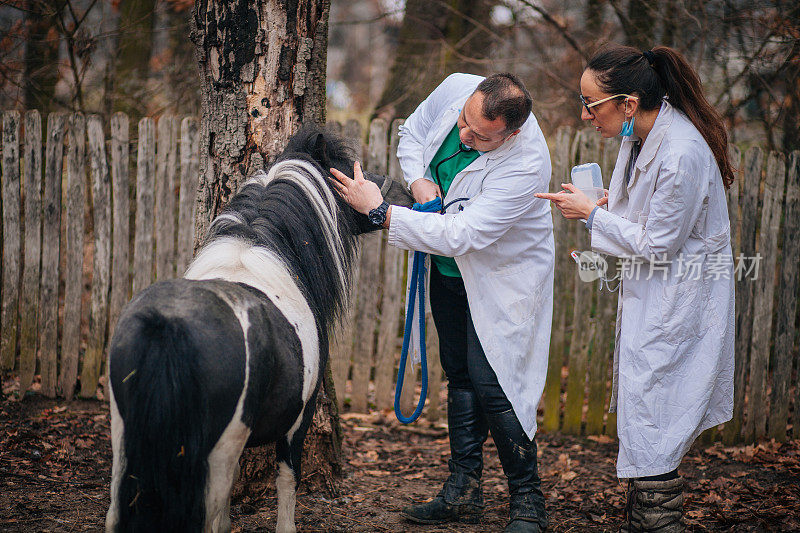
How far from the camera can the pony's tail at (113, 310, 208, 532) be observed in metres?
2.02

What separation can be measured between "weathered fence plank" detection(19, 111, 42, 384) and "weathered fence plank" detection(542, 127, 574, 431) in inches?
150

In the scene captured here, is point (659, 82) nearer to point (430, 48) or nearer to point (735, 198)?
point (735, 198)

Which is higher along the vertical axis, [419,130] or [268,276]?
[419,130]

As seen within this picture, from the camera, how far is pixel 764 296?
471 cm

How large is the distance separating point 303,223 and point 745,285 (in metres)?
3.49

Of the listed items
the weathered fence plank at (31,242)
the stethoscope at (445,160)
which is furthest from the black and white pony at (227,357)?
the weathered fence plank at (31,242)

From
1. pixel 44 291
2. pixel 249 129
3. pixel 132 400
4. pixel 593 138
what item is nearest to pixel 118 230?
pixel 44 291

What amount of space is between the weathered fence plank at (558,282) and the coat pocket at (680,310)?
7.07 feet

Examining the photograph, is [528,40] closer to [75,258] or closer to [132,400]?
[75,258]

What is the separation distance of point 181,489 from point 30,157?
3718mm

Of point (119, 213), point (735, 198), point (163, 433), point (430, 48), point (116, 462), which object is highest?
point (430, 48)

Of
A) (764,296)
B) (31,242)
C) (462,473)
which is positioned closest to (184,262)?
(31,242)

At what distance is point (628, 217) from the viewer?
283 cm

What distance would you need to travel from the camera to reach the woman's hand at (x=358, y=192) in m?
2.86
